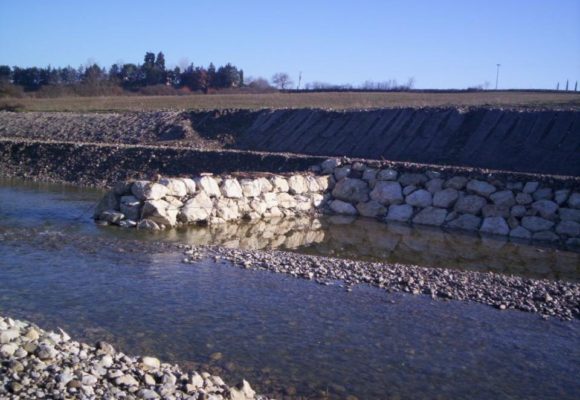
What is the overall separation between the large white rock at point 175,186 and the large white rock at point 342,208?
699 cm

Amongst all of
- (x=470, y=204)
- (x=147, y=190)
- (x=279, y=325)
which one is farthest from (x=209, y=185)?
(x=279, y=325)

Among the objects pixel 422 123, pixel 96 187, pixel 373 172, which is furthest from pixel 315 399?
pixel 422 123

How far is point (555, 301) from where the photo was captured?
1143 centimetres

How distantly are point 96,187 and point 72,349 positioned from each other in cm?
2131

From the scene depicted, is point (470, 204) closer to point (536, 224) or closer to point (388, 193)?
point (536, 224)

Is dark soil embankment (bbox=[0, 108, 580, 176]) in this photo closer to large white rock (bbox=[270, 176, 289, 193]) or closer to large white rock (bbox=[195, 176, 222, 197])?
large white rock (bbox=[270, 176, 289, 193])

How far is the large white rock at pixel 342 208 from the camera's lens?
23150 millimetres

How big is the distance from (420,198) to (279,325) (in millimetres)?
14094

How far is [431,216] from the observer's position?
2186cm

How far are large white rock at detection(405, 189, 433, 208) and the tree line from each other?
58267mm

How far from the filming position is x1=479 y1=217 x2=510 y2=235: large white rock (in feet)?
67.1

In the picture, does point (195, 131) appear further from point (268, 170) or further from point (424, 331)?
point (424, 331)

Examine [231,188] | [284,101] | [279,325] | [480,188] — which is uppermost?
[284,101]

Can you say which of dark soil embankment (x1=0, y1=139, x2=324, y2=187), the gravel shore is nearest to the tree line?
dark soil embankment (x1=0, y1=139, x2=324, y2=187)
